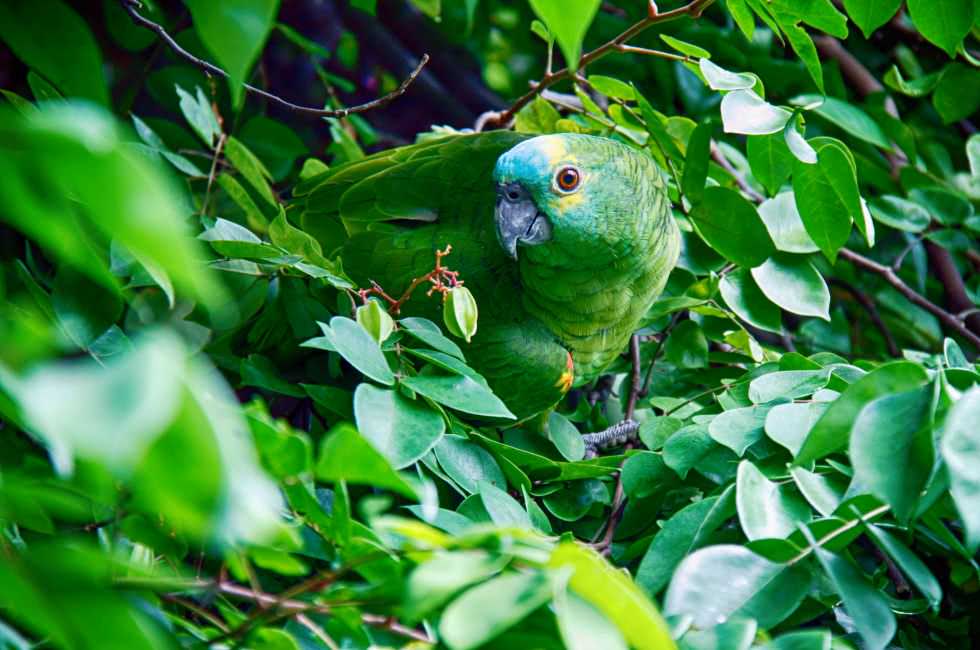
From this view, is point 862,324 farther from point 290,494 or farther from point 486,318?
point 290,494

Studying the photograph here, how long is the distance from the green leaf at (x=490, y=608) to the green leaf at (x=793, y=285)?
846 millimetres

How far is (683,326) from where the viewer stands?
133 cm

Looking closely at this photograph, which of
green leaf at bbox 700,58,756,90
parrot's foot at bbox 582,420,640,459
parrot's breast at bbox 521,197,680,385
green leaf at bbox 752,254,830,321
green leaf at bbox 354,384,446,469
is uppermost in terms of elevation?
green leaf at bbox 700,58,756,90

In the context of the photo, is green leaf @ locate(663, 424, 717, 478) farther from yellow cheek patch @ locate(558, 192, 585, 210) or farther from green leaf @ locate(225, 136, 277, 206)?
green leaf @ locate(225, 136, 277, 206)

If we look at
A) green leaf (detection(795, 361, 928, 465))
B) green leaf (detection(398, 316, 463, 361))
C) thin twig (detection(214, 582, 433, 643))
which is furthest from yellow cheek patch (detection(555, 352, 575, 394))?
thin twig (detection(214, 582, 433, 643))

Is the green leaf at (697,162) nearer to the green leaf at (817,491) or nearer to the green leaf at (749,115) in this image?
the green leaf at (749,115)

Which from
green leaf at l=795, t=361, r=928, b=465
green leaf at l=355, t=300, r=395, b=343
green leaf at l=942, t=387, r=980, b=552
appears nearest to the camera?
green leaf at l=942, t=387, r=980, b=552

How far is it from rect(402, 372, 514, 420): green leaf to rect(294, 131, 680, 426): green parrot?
469mm

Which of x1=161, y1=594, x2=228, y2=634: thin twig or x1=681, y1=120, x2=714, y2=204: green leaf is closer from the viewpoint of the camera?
x1=161, y1=594, x2=228, y2=634: thin twig

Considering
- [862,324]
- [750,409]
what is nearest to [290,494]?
[750,409]

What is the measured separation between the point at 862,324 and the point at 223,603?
1493mm

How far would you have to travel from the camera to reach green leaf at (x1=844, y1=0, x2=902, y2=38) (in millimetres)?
931

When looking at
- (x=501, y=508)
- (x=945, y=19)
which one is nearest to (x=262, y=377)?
(x=501, y=508)

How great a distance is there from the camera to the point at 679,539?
73 cm
